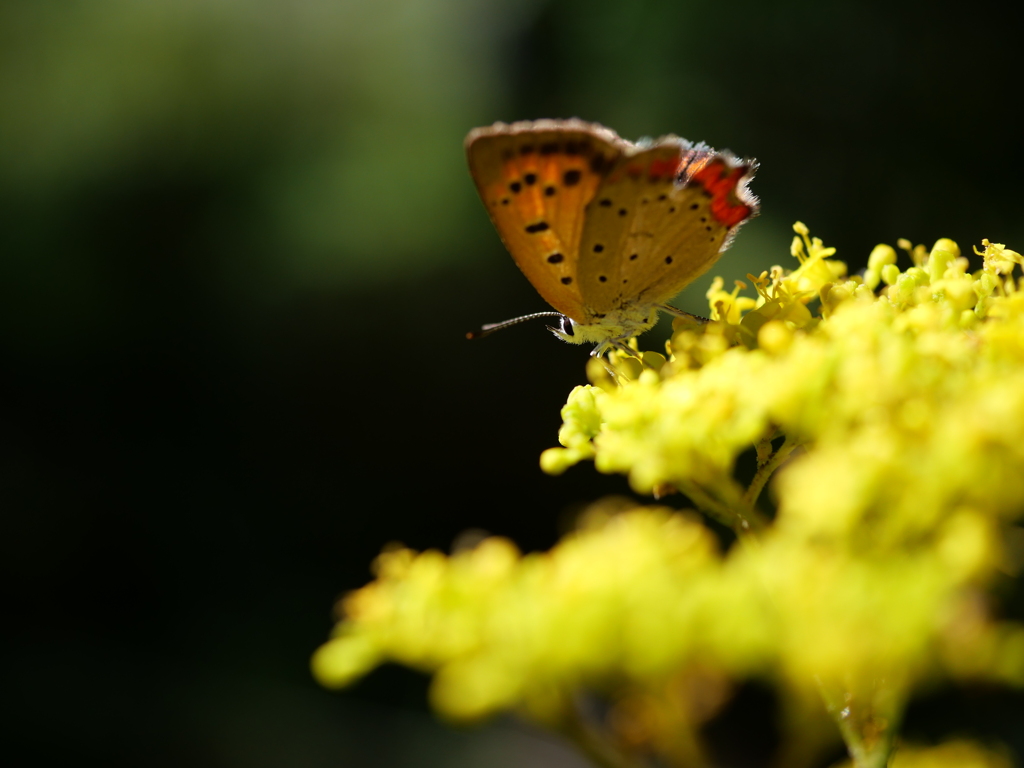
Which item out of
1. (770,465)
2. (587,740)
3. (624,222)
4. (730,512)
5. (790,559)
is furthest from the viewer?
(624,222)

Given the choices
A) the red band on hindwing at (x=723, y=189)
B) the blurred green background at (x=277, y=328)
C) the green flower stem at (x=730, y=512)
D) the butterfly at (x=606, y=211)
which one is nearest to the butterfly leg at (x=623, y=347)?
the butterfly at (x=606, y=211)

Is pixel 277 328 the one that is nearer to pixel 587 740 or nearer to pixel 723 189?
pixel 723 189

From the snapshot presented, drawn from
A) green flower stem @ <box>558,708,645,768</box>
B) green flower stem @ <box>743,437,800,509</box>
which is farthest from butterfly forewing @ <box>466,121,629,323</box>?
green flower stem @ <box>558,708,645,768</box>

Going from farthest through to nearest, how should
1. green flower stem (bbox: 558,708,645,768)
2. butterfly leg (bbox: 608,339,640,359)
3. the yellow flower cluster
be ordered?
butterfly leg (bbox: 608,339,640,359) → green flower stem (bbox: 558,708,645,768) → the yellow flower cluster

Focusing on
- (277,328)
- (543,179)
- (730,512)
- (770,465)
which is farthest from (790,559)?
(277,328)

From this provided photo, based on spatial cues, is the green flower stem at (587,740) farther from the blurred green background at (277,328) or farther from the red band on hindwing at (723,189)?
the blurred green background at (277,328)

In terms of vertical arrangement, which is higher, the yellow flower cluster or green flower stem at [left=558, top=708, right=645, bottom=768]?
the yellow flower cluster

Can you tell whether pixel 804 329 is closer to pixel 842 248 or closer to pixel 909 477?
pixel 909 477

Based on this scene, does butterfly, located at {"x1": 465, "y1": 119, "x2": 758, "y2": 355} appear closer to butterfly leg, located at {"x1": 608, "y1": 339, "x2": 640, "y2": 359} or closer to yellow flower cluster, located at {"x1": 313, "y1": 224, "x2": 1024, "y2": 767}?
butterfly leg, located at {"x1": 608, "y1": 339, "x2": 640, "y2": 359}
